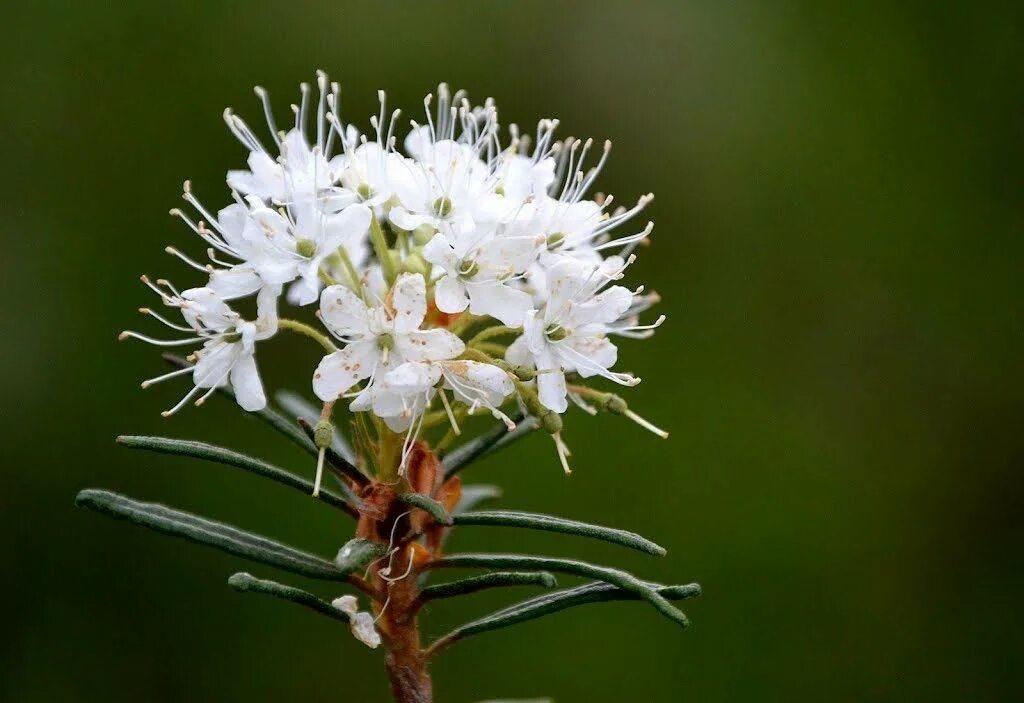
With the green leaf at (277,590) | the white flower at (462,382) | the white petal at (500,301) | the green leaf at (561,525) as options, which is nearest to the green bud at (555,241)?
the white petal at (500,301)

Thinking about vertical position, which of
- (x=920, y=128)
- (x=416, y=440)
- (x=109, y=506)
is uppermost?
(x=920, y=128)

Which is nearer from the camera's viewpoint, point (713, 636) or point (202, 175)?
point (713, 636)

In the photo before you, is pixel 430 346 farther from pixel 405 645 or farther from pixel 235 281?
pixel 405 645

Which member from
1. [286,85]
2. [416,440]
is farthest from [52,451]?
[416,440]

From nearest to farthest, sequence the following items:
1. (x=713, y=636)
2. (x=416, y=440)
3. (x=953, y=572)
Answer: (x=416, y=440) → (x=713, y=636) → (x=953, y=572)

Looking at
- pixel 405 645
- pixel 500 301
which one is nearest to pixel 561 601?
pixel 405 645

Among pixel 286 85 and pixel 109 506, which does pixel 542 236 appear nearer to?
pixel 109 506
